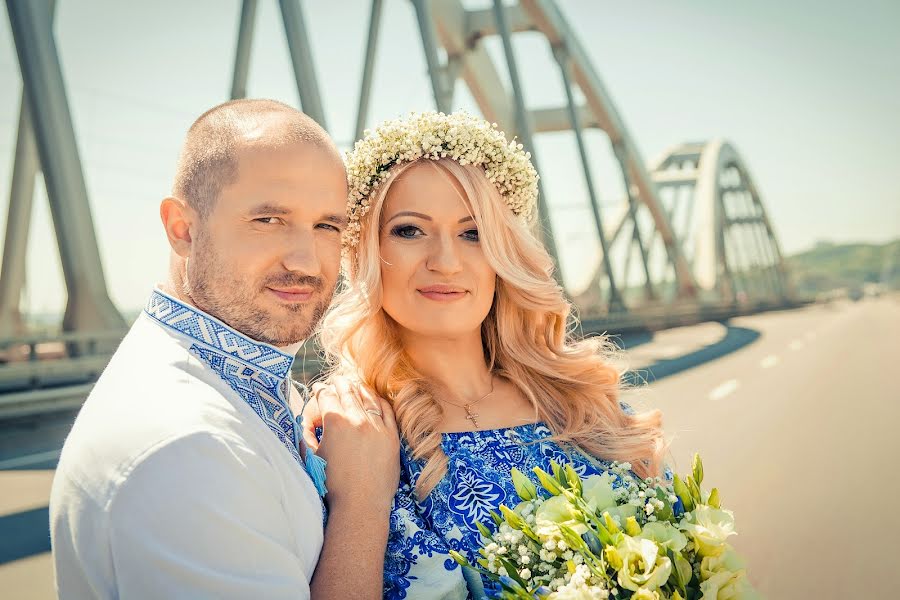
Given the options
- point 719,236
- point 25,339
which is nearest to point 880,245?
point 719,236

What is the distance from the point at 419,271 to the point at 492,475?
2.24 feet

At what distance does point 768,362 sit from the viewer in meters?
14.4

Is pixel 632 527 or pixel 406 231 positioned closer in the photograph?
pixel 632 527

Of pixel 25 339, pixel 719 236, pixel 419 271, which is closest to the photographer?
pixel 419 271

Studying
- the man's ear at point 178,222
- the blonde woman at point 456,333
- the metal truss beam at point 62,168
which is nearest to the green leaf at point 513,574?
the blonde woman at point 456,333

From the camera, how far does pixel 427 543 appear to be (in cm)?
201

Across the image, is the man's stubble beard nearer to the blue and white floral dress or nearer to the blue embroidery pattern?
the blue embroidery pattern

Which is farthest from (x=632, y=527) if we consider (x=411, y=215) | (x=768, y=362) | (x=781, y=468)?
(x=768, y=362)

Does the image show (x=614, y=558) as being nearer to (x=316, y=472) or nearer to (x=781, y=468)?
(x=316, y=472)

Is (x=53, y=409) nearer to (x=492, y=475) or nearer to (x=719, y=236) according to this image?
(x=492, y=475)

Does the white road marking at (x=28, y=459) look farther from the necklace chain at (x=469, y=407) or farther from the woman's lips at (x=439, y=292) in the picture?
the woman's lips at (x=439, y=292)

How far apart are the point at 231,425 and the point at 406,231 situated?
1164mm

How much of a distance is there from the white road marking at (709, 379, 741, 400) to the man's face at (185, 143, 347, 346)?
8.82 m

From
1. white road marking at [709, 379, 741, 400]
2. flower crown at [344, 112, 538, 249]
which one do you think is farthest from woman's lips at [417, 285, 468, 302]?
white road marking at [709, 379, 741, 400]
